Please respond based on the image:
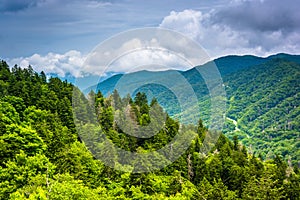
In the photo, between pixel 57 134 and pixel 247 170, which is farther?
pixel 247 170

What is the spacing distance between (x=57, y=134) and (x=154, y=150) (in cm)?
1633

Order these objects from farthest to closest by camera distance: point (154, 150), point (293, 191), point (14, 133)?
point (154, 150)
point (293, 191)
point (14, 133)

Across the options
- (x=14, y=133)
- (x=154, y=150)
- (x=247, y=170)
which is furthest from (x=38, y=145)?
(x=247, y=170)

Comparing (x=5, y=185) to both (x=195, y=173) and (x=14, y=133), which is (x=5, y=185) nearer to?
(x=14, y=133)

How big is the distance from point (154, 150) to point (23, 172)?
25.4 metres

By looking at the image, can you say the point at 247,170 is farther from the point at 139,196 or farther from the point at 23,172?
the point at 23,172

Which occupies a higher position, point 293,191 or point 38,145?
point 38,145

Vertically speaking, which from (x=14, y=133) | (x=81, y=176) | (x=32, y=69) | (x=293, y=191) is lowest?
(x=293, y=191)

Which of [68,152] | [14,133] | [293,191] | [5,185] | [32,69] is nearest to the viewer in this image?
[5,185]

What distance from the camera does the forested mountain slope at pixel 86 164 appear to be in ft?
132

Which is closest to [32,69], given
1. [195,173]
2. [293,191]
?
[195,173]

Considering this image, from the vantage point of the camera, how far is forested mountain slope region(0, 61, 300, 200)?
1586 inches

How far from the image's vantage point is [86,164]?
5300 centimetres

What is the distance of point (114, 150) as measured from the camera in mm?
58062
